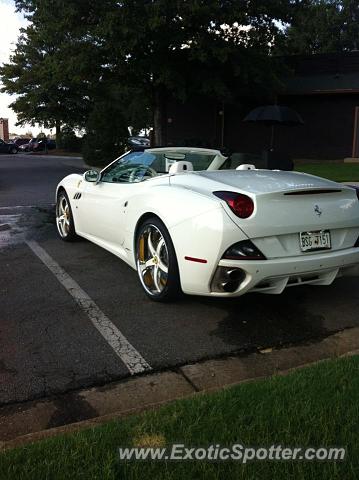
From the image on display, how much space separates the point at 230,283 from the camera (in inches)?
152

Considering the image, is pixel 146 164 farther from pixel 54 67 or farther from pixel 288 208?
pixel 54 67

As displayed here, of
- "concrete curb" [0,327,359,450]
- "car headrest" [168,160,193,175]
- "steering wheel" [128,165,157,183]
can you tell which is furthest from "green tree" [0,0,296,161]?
"concrete curb" [0,327,359,450]

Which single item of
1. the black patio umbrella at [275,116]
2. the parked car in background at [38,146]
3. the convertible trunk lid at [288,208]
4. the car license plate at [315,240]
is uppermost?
the black patio umbrella at [275,116]

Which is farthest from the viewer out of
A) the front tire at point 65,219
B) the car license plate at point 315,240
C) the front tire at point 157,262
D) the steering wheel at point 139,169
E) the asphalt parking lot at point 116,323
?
the front tire at point 65,219

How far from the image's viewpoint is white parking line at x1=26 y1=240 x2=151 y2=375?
3456mm

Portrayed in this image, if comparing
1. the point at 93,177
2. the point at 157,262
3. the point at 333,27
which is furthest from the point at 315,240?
the point at 333,27

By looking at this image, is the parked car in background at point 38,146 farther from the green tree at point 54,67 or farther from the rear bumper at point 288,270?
the rear bumper at point 288,270

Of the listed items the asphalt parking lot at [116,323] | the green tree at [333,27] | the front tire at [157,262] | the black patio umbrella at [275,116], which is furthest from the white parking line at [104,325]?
the green tree at [333,27]

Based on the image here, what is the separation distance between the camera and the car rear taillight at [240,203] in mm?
3834

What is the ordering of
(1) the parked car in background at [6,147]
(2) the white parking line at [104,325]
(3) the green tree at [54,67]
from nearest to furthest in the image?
(2) the white parking line at [104,325], (3) the green tree at [54,67], (1) the parked car in background at [6,147]

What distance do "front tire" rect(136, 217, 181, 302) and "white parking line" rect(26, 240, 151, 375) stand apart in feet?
1.69

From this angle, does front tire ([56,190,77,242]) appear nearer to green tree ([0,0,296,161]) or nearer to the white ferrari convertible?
Answer: the white ferrari convertible

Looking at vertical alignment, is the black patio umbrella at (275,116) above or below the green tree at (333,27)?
below

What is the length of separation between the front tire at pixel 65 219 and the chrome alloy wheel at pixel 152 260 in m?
2.15
